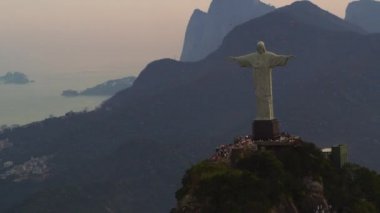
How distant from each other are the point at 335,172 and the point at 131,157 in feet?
537

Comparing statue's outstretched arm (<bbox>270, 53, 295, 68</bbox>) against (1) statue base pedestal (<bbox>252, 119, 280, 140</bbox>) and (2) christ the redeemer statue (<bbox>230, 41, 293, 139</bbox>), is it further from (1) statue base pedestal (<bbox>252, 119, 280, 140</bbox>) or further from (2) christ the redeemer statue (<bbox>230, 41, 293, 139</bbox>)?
(1) statue base pedestal (<bbox>252, 119, 280, 140</bbox>)

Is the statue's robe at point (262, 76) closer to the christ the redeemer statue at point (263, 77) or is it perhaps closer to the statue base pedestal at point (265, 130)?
the christ the redeemer statue at point (263, 77)

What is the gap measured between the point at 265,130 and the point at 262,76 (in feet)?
9.93

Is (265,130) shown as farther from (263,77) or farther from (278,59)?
(278,59)

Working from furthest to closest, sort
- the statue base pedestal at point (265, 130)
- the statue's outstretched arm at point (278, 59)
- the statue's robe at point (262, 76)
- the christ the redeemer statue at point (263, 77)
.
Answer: the statue's robe at point (262, 76)
the christ the redeemer statue at point (263, 77)
the statue base pedestal at point (265, 130)
the statue's outstretched arm at point (278, 59)

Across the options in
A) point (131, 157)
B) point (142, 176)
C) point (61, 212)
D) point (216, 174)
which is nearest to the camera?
point (216, 174)

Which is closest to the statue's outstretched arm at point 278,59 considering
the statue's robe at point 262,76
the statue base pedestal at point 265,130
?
the statue's robe at point 262,76

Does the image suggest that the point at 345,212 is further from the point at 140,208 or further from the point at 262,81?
the point at 140,208

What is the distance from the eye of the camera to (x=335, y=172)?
112 feet

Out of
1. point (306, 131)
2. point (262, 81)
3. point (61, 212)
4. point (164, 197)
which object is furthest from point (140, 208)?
point (262, 81)

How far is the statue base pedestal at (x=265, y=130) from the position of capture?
35469mm

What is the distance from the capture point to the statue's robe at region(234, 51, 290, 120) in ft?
118

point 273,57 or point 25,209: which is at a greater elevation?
point 273,57

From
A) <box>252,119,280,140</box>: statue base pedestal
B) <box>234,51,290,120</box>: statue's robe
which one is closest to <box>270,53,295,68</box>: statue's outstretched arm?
<box>234,51,290,120</box>: statue's robe
